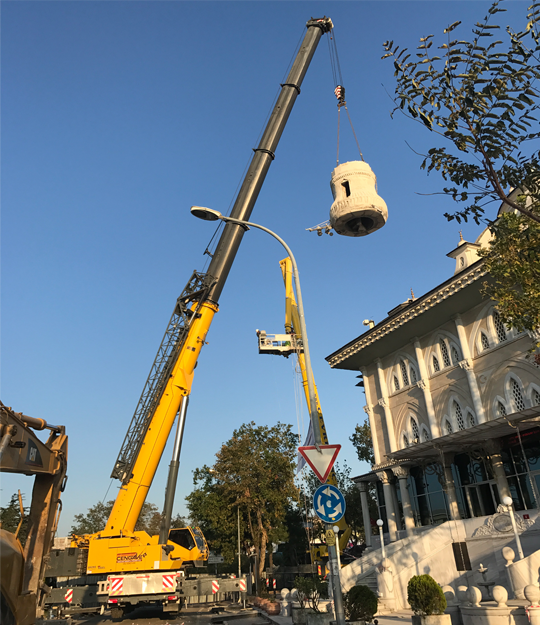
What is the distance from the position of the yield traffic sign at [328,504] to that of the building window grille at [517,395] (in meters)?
17.6

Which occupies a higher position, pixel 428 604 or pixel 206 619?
pixel 428 604

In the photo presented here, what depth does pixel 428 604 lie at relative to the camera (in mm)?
11305

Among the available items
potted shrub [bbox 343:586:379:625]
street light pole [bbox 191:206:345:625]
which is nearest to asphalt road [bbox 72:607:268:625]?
potted shrub [bbox 343:586:379:625]

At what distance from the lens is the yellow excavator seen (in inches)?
213

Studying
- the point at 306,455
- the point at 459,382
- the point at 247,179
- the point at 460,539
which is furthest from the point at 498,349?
the point at 306,455

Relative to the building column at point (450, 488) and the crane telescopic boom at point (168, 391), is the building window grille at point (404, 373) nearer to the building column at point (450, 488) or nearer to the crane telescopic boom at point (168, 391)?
the building column at point (450, 488)

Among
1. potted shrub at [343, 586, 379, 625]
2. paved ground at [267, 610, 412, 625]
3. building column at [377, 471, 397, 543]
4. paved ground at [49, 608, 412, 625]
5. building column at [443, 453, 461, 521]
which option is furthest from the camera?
building column at [377, 471, 397, 543]

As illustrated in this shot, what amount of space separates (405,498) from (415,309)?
11322 mm

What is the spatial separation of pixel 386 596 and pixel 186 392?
11.0 m

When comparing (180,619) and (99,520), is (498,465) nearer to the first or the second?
(180,619)

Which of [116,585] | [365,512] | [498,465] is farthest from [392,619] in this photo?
[365,512]

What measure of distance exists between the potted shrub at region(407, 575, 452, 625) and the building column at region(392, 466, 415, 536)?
17.3 metres

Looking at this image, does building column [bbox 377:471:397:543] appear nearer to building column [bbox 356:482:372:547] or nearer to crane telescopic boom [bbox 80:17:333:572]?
building column [bbox 356:482:372:547]

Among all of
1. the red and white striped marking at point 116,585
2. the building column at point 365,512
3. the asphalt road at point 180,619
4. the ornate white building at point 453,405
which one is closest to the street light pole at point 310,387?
the red and white striped marking at point 116,585
